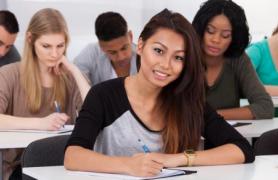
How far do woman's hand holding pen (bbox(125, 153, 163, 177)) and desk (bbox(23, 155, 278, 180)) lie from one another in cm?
8

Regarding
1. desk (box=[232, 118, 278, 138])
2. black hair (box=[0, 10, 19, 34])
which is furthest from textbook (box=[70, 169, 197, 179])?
black hair (box=[0, 10, 19, 34])

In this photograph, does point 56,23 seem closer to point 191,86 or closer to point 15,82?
point 15,82

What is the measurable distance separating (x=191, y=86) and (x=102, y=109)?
14.0 inches

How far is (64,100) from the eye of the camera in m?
3.52

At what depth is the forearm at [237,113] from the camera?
3568 millimetres

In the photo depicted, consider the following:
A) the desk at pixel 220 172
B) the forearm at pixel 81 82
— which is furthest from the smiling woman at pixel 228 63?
the desk at pixel 220 172

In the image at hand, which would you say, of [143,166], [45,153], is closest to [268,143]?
[143,166]

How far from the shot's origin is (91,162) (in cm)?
209

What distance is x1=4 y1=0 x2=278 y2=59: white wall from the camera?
5754 mm

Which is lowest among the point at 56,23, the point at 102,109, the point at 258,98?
the point at 258,98

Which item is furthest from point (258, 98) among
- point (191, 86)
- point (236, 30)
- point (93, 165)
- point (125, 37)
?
point (93, 165)

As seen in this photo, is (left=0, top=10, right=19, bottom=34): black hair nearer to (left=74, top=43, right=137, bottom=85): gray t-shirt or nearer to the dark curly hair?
(left=74, top=43, right=137, bottom=85): gray t-shirt

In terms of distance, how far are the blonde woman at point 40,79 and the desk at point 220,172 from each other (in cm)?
120

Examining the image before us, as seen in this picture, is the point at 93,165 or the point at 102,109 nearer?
the point at 93,165
